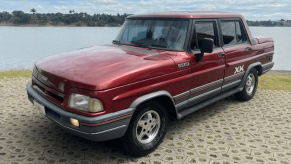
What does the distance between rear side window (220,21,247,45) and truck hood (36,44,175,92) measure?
1753mm

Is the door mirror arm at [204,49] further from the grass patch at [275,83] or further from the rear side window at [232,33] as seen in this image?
the grass patch at [275,83]

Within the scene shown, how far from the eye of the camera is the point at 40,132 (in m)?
4.22

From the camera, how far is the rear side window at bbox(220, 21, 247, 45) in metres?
4.77

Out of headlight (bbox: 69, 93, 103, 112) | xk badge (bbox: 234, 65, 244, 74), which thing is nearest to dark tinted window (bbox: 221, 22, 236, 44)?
xk badge (bbox: 234, 65, 244, 74)

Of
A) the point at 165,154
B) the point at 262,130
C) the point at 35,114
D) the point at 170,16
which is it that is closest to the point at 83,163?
the point at 165,154

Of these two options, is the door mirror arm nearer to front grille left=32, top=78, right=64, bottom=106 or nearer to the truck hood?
the truck hood

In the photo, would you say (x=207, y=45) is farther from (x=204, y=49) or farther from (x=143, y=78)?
(x=143, y=78)

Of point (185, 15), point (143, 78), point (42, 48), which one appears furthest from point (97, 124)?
point (42, 48)

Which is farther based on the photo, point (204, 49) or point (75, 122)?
point (204, 49)

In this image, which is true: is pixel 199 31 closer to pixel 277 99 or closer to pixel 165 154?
pixel 165 154

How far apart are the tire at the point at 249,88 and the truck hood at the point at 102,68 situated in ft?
9.82

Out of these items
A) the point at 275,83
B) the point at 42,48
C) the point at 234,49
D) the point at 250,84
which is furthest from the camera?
the point at 42,48

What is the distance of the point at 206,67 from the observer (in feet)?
13.7

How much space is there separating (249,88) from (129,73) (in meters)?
4.17
